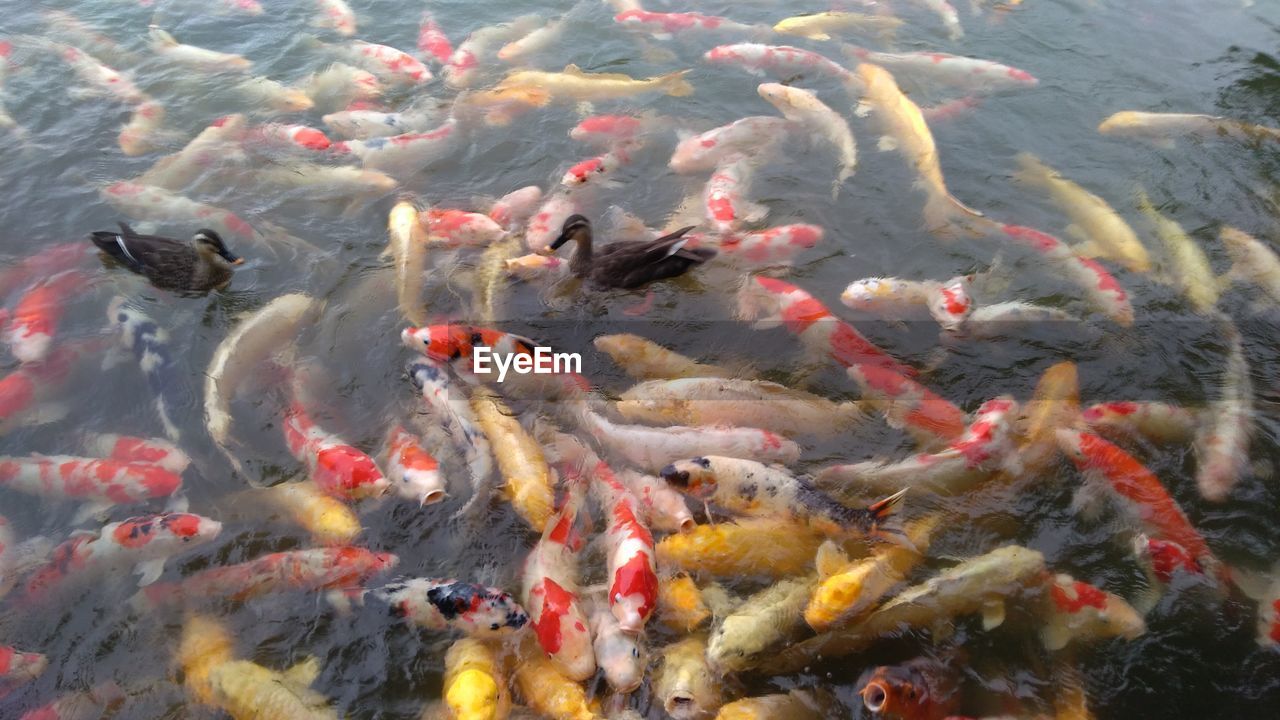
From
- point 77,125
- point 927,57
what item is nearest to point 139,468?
point 77,125

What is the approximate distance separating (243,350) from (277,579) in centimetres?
234

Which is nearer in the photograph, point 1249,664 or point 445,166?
point 1249,664

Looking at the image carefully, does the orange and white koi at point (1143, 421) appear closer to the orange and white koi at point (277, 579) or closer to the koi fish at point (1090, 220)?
the koi fish at point (1090, 220)

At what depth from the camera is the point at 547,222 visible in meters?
7.35

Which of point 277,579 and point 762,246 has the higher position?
point 762,246

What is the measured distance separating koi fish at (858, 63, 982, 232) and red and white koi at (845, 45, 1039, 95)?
335mm

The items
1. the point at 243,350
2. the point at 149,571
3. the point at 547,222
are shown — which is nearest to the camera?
the point at 149,571

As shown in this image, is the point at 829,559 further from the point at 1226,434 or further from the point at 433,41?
the point at 433,41

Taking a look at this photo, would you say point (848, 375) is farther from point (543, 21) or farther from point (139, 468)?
point (543, 21)

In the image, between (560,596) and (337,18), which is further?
(337,18)

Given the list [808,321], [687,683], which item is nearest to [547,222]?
[808,321]

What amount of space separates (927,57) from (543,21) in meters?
5.78

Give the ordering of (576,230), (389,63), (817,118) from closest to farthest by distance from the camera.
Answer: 1. (576,230)
2. (817,118)
3. (389,63)

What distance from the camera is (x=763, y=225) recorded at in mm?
7523
